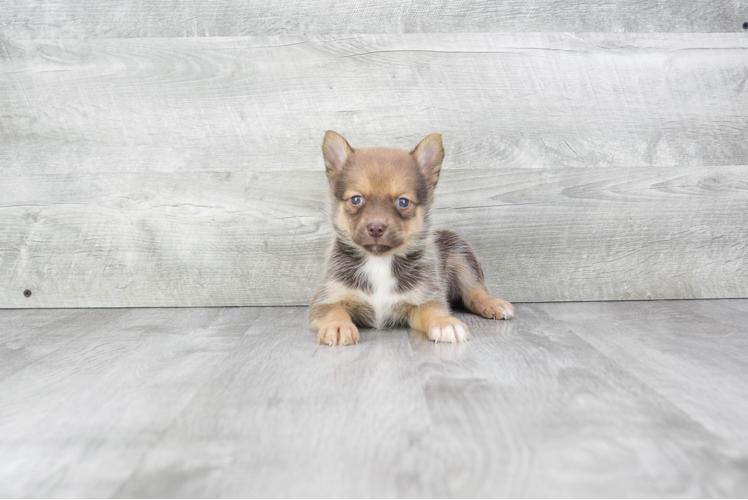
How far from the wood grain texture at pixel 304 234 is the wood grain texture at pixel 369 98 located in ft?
0.38

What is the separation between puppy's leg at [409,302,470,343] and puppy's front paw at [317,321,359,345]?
0.93 feet

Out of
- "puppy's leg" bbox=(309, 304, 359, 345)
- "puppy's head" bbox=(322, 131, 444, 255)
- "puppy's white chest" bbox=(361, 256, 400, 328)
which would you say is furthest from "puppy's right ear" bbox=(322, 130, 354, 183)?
"puppy's leg" bbox=(309, 304, 359, 345)

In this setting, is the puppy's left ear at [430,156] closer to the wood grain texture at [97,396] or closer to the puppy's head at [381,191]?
the puppy's head at [381,191]

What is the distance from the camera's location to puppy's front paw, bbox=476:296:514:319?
8.70ft

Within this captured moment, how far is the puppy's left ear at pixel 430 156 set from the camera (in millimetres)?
2434

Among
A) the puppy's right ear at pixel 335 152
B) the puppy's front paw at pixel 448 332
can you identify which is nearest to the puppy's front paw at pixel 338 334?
the puppy's front paw at pixel 448 332

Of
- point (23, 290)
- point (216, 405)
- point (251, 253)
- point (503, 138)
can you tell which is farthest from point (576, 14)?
point (23, 290)

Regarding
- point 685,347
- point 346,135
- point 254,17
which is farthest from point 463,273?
point 254,17

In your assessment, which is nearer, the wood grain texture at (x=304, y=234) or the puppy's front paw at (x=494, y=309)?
the puppy's front paw at (x=494, y=309)

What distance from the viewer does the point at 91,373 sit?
1.86 m

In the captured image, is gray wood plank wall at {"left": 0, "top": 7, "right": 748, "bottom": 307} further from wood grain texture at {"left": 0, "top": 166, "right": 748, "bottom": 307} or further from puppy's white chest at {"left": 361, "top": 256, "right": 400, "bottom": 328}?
puppy's white chest at {"left": 361, "top": 256, "right": 400, "bottom": 328}

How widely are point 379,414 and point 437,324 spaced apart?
82 cm

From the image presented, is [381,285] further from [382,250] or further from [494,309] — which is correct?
[494,309]

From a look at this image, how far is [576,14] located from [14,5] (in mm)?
2762
